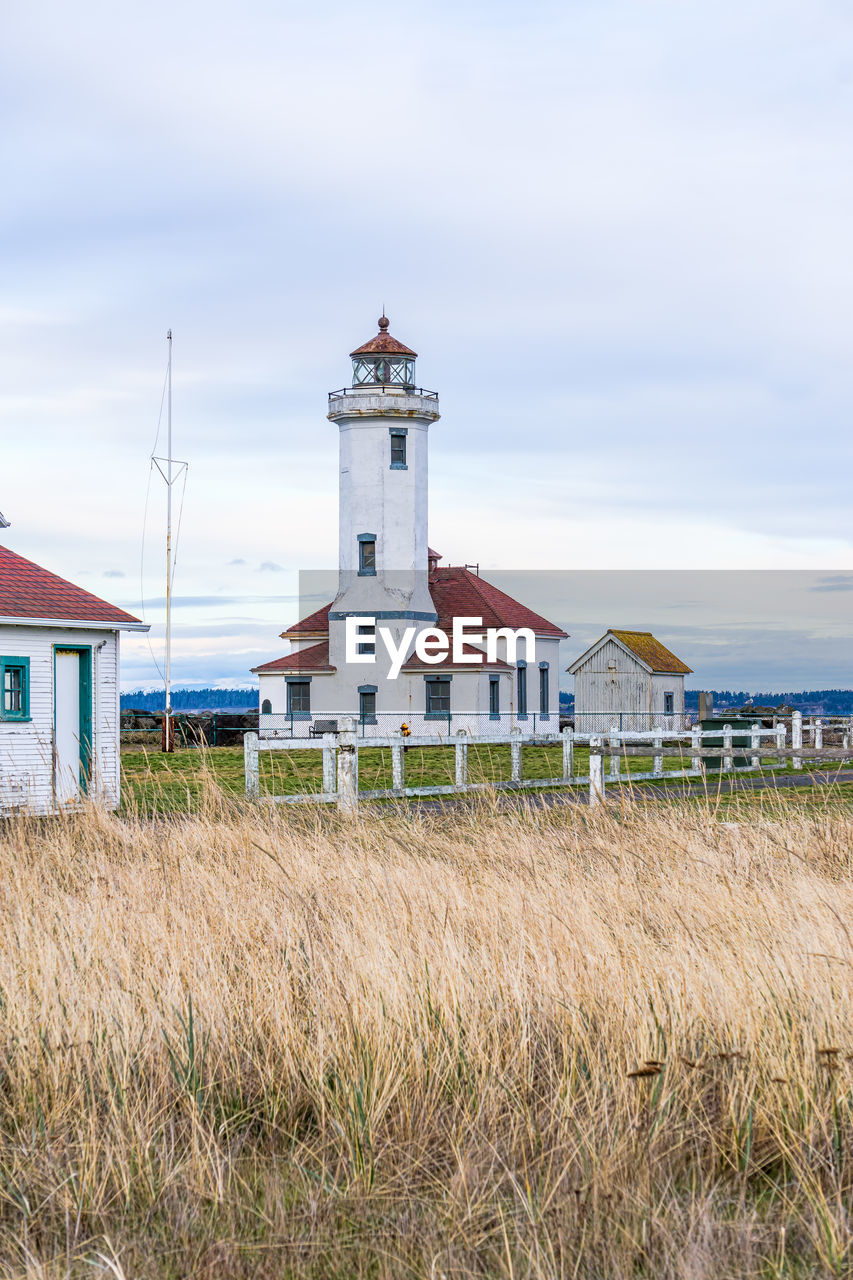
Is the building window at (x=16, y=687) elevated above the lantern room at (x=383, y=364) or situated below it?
below

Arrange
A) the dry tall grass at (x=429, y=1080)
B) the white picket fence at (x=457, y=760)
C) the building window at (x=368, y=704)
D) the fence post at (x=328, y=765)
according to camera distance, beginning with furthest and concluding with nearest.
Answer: the building window at (x=368, y=704), the fence post at (x=328, y=765), the white picket fence at (x=457, y=760), the dry tall grass at (x=429, y=1080)

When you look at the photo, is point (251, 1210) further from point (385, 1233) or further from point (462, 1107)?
point (462, 1107)

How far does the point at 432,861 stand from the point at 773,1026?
3.46 m

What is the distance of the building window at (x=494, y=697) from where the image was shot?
40.9m

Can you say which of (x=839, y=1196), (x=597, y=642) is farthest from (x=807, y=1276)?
(x=597, y=642)

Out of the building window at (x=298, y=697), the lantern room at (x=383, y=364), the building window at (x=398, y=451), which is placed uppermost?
the lantern room at (x=383, y=364)

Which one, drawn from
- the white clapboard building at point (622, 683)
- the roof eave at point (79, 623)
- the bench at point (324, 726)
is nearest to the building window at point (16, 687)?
the roof eave at point (79, 623)

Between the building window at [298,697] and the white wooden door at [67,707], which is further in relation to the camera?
the building window at [298,697]

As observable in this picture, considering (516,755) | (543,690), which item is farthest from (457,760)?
(543,690)

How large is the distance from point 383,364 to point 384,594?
7.06 metres

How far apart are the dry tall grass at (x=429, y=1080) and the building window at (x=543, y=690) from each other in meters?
37.4

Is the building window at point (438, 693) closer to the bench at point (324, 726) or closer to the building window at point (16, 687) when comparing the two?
the bench at point (324, 726)

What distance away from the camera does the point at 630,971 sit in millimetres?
5277

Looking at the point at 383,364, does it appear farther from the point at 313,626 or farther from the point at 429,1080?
the point at 429,1080
